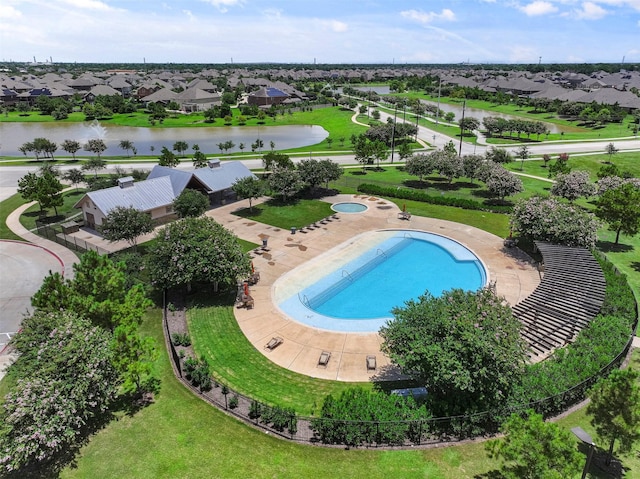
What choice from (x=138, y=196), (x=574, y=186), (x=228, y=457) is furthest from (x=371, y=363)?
(x=574, y=186)

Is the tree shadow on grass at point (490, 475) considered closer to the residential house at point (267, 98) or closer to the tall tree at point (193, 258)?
the tall tree at point (193, 258)

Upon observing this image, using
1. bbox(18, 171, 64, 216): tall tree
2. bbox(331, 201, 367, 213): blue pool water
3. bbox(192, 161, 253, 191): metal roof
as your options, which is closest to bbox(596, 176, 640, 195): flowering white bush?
bbox(331, 201, 367, 213): blue pool water

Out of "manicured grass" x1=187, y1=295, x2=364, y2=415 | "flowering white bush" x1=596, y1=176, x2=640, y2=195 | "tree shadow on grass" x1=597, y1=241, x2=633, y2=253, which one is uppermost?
"flowering white bush" x1=596, y1=176, x2=640, y2=195

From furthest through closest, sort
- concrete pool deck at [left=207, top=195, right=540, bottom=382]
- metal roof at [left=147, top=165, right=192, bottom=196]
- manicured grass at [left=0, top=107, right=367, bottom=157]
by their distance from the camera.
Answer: manicured grass at [left=0, top=107, right=367, bottom=157] → metal roof at [left=147, top=165, right=192, bottom=196] → concrete pool deck at [left=207, top=195, right=540, bottom=382]

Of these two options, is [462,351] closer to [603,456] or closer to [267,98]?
[603,456]

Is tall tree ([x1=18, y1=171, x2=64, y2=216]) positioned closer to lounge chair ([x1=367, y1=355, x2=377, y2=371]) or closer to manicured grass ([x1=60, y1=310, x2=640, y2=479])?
manicured grass ([x1=60, y1=310, x2=640, y2=479])

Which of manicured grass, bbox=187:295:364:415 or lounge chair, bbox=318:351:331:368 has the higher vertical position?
lounge chair, bbox=318:351:331:368

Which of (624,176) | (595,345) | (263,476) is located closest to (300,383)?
(263,476)
